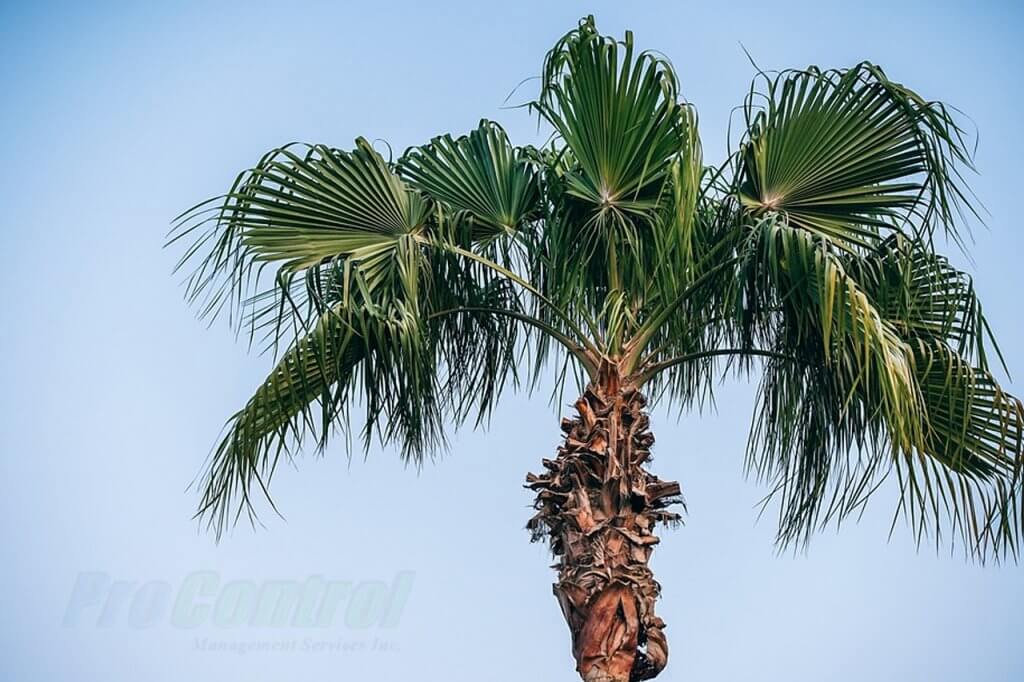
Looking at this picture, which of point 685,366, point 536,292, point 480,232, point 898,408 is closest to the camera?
point 898,408

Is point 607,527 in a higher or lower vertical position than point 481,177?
lower

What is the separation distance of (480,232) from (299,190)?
1.08m

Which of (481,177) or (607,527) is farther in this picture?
(481,177)

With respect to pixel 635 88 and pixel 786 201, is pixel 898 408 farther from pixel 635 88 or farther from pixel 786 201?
pixel 635 88

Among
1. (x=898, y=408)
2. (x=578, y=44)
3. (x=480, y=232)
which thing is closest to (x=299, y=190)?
(x=480, y=232)

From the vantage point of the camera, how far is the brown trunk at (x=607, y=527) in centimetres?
775

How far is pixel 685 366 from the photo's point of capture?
954 cm

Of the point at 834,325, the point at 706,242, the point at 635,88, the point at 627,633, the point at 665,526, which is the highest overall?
the point at 635,88

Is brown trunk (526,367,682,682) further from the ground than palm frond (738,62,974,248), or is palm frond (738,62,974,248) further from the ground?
palm frond (738,62,974,248)

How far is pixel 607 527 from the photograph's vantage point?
7.84 m

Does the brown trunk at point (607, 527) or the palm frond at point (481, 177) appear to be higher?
the palm frond at point (481, 177)

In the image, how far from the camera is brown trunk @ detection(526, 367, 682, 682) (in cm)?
775

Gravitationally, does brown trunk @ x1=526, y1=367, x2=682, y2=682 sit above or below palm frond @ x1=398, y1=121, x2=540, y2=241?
below

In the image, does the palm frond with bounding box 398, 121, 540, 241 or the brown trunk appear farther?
the palm frond with bounding box 398, 121, 540, 241
